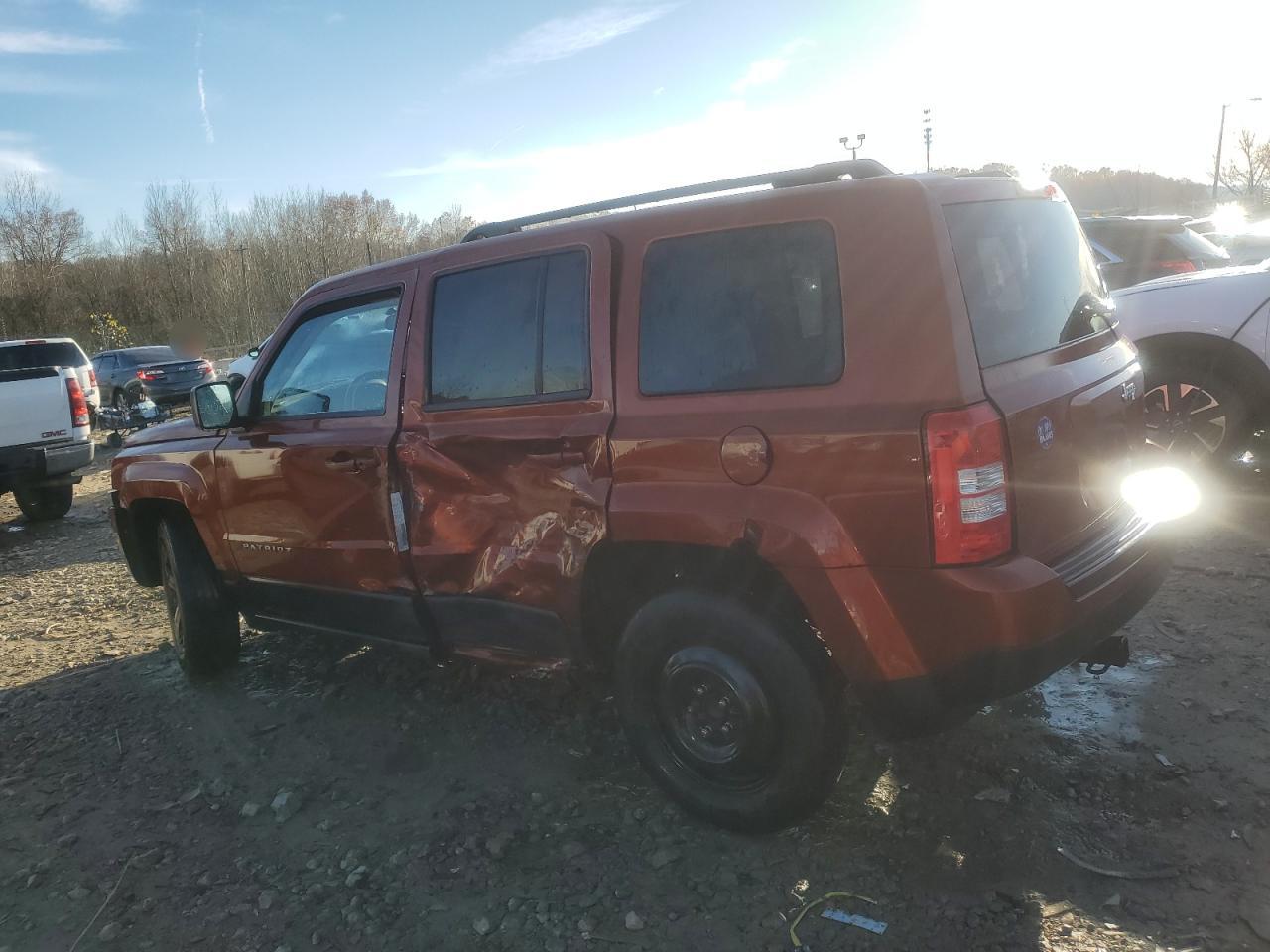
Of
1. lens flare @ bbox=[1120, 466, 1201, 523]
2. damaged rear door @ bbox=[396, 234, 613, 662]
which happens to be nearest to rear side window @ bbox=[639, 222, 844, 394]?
damaged rear door @ bbox=[396, 234, 613, 662]

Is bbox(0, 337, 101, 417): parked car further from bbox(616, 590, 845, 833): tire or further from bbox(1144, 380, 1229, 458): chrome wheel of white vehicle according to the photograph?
bbox(1144, 380, 1229, 458): chrome wheel of white vehicle

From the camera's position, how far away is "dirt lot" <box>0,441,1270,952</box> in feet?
8.35

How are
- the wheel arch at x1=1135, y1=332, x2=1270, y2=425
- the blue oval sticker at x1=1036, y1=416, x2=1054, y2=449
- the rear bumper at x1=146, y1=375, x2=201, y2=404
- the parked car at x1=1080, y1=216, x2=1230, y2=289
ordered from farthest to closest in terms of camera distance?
the rear bumper at x1=146, y1=375, x2=201, y2=404, the parked car at x1=1080, y1=216, x2=1230, y2=289, the wheel arch at x1=1135, y1=332, x2=1270, y2=425, the blue oval sticker at x1=1036, y1=416, x2=1054, y2=449

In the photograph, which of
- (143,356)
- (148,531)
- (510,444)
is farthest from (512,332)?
(143,356)

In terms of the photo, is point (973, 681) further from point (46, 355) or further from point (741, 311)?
point (46, 355)

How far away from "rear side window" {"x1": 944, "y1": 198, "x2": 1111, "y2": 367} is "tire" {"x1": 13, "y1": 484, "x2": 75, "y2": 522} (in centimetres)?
955

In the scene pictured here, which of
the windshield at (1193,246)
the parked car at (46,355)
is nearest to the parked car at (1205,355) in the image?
the windshield at (1193,246)

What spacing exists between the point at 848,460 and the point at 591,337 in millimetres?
990

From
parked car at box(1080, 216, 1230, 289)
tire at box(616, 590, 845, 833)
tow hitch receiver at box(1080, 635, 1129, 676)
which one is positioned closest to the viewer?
tire at box(616, 590, 845, 833)

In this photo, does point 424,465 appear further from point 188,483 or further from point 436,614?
point 188,483

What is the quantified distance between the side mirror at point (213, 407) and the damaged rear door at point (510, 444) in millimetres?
1152

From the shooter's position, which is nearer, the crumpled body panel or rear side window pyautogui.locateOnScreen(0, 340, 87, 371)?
the crumpled body panel

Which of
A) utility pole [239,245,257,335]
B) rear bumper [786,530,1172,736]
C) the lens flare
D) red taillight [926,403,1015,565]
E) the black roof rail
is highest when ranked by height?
utility pole [239,245,257,335]

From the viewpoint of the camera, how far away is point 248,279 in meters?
49.7
